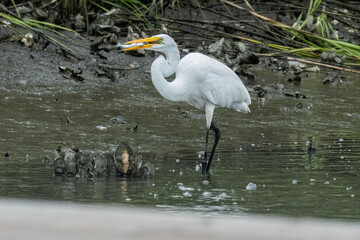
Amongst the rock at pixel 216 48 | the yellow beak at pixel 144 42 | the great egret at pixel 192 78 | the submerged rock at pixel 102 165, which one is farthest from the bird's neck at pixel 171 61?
the rock at pixel 216 48

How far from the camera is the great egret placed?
219 inches

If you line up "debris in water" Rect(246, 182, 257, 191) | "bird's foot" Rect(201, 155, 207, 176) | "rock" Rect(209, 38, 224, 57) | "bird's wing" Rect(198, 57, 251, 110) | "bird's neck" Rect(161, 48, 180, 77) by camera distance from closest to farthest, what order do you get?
"debris in water" Rect(246, 182, 257, 191) < "bird's foot" Rect(201, 155, 207, 176) < "bird's neck" Rect(161, 48, 180, 77) < "bird's wing" Rect(198, 57, 251, 110) < "rock" Rect(209, 38, 224, 57)

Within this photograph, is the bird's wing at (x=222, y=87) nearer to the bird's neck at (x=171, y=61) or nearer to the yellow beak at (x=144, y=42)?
the bird's neck at (x=171, y=61)

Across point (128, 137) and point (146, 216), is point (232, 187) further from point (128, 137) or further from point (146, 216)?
point (146, 216)

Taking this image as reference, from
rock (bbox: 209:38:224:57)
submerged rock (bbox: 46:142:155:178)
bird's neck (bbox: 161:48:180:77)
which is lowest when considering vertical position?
submerged rock (bbox: 46:142:155:178)

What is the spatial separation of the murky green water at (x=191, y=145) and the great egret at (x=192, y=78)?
1.39ft

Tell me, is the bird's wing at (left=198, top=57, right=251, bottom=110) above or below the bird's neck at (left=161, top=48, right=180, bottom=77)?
below

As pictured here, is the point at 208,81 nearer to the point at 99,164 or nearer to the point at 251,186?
the point at 99,164

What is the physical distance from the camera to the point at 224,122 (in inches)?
284

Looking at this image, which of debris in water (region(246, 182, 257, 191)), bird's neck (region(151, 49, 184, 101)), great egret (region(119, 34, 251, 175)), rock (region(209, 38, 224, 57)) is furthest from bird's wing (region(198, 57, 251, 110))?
rock (region(209, 38, 224, 57))

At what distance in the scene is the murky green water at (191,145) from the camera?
12.4ft

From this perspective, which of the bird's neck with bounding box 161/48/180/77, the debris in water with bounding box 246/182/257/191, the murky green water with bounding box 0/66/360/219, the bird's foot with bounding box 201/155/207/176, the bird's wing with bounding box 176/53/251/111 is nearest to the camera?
the murky green water with bounding box 0/66/360/219

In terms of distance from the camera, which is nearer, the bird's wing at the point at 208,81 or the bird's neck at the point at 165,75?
the bird's neck at the point at 165,75

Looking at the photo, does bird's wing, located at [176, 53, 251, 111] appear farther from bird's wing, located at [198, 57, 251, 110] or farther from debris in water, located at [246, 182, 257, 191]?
debris in water, located at [246, 182, 257, 191]
